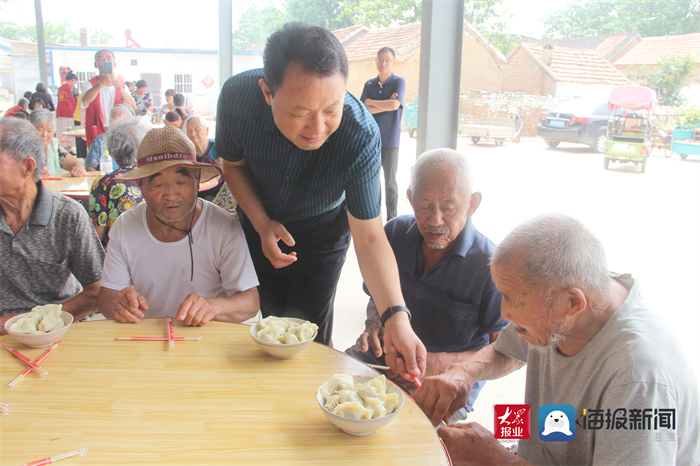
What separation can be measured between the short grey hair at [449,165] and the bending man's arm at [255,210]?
63cm

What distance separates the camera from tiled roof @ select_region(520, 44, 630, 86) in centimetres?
346

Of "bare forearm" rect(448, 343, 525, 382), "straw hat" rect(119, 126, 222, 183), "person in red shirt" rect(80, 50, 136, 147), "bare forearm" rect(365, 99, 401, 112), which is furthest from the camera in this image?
"person in red shirt" rect(80, 50, 136, 147)

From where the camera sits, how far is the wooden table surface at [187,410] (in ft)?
3.13

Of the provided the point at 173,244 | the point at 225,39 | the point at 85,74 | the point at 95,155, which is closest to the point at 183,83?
the point at 85,74

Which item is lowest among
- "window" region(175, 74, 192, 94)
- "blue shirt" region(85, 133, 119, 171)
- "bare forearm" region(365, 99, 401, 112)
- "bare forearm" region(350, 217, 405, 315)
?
"bare forearm" region(350, 217, 405, 315)

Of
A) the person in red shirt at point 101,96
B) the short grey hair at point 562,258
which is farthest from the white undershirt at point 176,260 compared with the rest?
the person in red shirt at point 101,96

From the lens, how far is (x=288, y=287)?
2242 millimetres

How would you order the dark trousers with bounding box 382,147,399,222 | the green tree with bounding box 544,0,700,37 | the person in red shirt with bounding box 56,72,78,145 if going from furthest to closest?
the person in red shirt with bounding box 56,72,78,145 → the dark trousers with bounding box 382,147,399,222 → the green tree with bounding box 544,0,700,37

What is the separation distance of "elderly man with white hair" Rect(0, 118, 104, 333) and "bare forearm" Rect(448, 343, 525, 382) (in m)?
1.53

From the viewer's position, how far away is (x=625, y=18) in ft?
10.3

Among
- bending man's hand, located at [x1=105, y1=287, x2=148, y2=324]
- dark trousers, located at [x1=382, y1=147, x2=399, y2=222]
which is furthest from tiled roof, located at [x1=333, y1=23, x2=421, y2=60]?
bending man's hand, located at [x1=105, y1=287, x2=148, y2=324]

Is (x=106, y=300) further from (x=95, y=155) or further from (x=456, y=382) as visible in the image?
(x=95, y=155)

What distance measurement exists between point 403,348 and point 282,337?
356 mm

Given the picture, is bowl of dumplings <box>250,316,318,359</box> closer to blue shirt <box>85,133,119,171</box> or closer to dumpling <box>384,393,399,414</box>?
dumpling <box>384,393,399,414</box>
